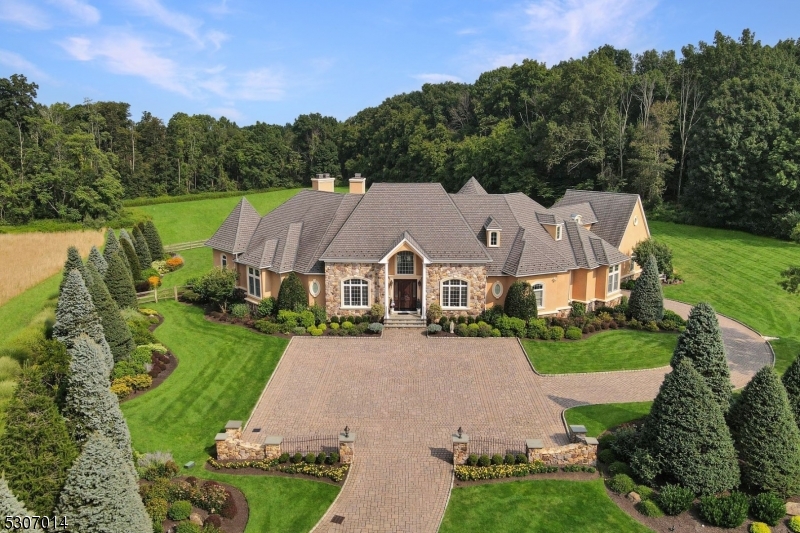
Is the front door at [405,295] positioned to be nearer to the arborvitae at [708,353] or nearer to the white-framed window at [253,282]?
the white-framed window at [253,282]

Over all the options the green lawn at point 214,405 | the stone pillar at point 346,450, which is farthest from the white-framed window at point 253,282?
the stone pillar at point 346,450

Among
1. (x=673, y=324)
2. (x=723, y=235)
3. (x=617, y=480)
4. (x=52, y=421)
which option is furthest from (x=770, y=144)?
(x=52, y=421)

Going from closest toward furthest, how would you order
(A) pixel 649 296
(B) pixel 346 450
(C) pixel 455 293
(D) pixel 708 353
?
(D) pixel 708 353, (B) pixel 346 450, (A) pixel 649 296, (C) pixel 455 293

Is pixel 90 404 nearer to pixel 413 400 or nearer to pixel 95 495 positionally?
pixel 95 495

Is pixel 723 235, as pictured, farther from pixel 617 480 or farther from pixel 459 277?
pixel 617 480

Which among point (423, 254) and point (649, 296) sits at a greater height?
point (423, 254)

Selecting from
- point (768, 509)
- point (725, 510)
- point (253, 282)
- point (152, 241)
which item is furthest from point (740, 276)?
point (152, 241)
